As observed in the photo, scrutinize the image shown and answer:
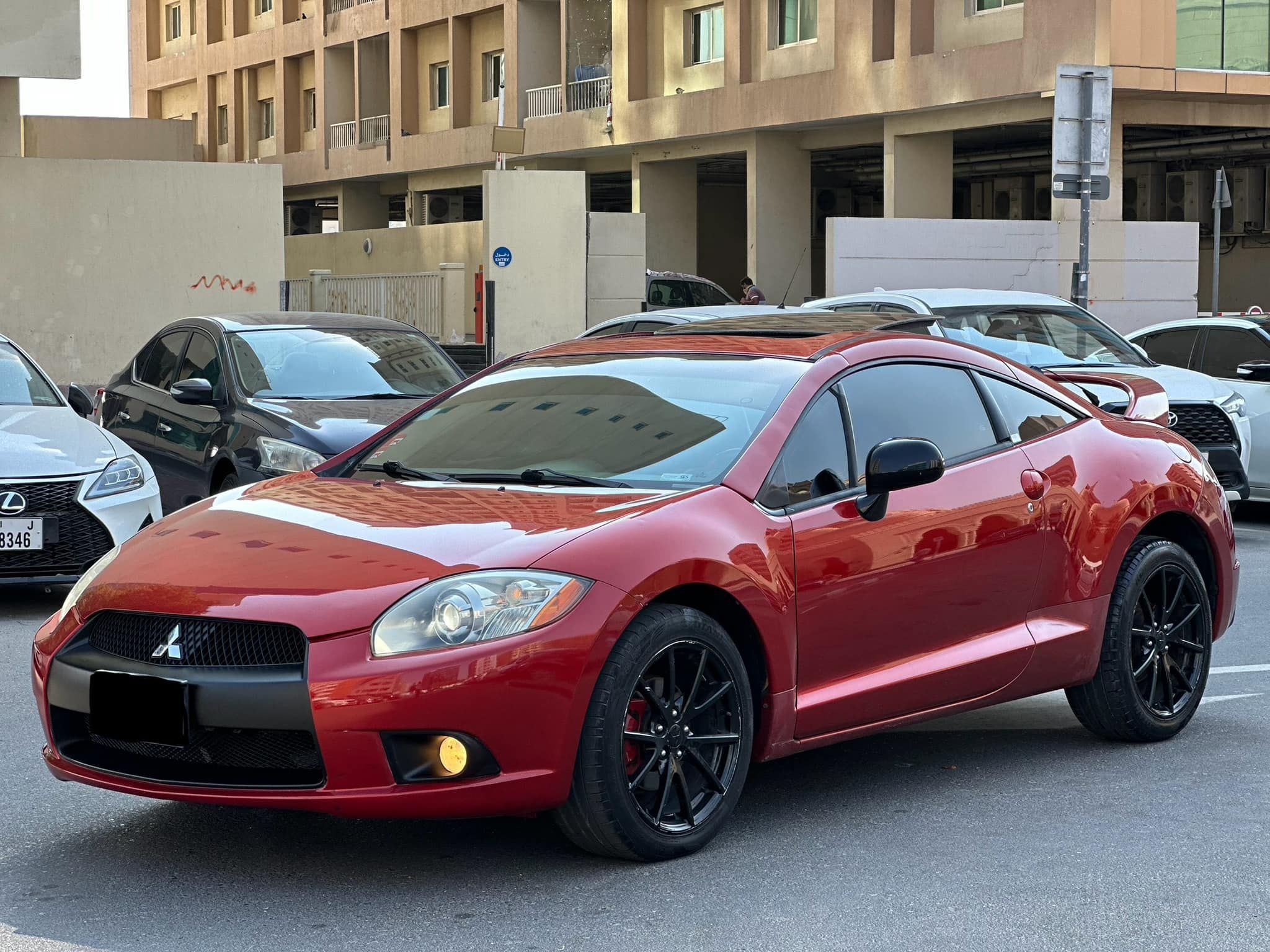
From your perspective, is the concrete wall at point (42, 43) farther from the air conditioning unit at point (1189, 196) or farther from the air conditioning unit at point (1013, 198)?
the air conditioning unit at point (1013, 198)

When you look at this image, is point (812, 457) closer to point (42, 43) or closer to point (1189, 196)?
point (42, 43)

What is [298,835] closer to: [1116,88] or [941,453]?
[941,453]

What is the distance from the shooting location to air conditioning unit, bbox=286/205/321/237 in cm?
5672

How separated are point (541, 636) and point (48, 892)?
4.66 feet

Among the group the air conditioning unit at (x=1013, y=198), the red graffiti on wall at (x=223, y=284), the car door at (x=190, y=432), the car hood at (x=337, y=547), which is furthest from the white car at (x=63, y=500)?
the air conditioning unit at (x=1013, y=198)

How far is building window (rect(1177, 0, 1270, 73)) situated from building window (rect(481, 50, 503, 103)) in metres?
19.8

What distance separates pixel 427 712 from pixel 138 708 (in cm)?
78

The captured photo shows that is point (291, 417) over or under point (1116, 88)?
under

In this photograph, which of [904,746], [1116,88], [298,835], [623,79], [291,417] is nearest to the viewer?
[298,835]

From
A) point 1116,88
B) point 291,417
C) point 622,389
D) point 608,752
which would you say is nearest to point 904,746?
point 622,389

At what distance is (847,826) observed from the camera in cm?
537

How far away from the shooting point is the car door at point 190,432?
11.4m

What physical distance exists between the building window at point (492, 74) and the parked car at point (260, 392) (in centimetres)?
3335

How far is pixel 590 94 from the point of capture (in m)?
40.9
